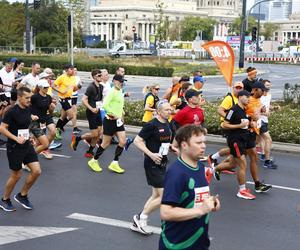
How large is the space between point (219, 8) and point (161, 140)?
170 metres

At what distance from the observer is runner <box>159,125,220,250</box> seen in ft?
12.8

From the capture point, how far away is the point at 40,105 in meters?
10.1

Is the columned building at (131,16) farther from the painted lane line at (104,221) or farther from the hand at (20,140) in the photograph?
Result: the painted lane line at (104,221)

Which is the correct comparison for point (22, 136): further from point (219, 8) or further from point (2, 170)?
point (219, 8)

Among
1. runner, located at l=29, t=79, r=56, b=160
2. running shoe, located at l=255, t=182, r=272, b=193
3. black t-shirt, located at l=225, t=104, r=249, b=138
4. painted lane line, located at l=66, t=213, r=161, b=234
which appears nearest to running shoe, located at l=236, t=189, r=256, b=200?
running shoe, located at l=255, t=182, r=272, b=193

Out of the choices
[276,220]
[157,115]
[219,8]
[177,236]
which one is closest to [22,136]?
[157,115]

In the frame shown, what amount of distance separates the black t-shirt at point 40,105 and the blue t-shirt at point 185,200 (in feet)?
21.1

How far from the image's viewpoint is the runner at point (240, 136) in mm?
8289

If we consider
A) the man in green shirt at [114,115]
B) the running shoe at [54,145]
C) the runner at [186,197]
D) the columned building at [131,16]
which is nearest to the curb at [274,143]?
the running shoe at [54,145]

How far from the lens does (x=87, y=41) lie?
91.5m

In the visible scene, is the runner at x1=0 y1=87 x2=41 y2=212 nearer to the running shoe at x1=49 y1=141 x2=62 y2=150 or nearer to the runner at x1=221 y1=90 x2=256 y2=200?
the runner at x1=221 y1=90 x2=256 y2=200

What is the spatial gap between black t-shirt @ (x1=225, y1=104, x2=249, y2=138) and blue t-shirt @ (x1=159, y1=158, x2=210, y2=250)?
4417 mm

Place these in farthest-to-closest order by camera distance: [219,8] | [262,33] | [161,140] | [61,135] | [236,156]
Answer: [219,8] < [262,33] < [61,135] < [236,156] < [161,140]

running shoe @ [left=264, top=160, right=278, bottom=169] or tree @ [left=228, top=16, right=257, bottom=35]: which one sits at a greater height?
tree @ [left=228, top=16, right=257, bottom=35]
